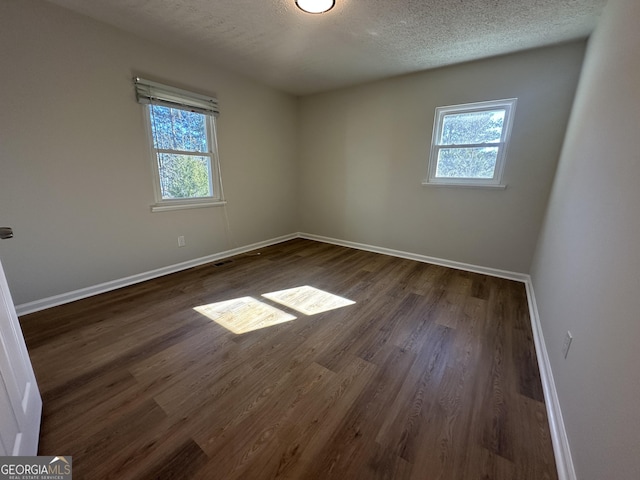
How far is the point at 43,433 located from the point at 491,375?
2415 millimetres

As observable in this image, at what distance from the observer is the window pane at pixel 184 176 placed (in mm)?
2941

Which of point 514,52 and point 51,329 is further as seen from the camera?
point 514,52

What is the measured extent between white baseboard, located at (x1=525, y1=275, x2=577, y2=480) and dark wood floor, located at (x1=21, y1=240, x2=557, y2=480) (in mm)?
35

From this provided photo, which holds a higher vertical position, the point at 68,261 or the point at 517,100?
the point at 517,100

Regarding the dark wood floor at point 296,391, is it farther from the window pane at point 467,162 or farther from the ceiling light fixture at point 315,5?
the ceiling light fixture at point 315,5

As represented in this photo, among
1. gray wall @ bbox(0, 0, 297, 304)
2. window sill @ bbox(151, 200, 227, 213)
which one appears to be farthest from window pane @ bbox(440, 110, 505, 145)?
window sill @ bbox(151, 200, 227, 213)

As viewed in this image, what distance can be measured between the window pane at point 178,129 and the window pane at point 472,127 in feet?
10.1

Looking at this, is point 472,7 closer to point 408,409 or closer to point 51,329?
point 408,409

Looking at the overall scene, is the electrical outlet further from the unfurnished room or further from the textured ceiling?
the textured ceiling

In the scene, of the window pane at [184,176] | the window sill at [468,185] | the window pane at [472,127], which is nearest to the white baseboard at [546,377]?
the window sill at [468,185]

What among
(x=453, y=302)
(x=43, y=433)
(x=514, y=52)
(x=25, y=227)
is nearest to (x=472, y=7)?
(x=514, y=52)

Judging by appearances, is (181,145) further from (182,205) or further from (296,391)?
(296,391)

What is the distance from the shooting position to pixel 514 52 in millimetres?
2686

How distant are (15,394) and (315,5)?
2.84 m
